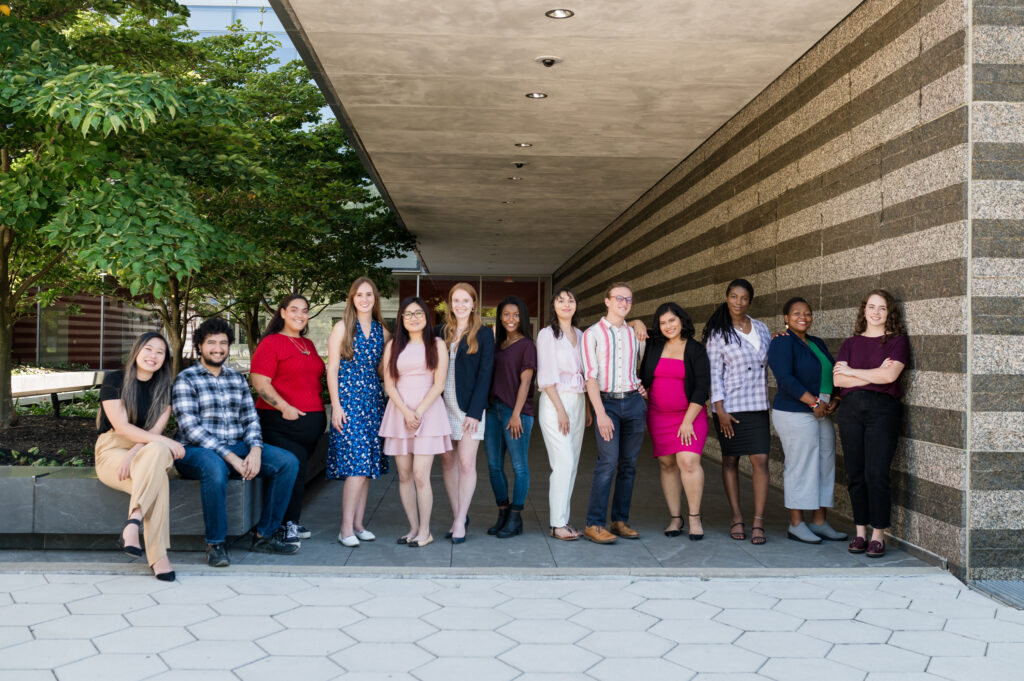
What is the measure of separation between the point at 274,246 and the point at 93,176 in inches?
243

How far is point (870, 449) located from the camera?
16.6 ft

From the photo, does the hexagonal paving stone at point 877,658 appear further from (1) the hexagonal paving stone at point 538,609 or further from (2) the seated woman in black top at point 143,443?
(2) the seated woman in black top at point 143,443

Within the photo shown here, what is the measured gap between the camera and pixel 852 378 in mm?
5141

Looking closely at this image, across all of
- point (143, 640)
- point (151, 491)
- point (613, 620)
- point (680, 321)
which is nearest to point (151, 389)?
point (151, 491)

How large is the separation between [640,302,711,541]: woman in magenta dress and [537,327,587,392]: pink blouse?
1.62ft

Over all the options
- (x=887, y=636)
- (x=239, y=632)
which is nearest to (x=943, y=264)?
(x=887, y=636)

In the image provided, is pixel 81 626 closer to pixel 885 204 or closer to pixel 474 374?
pixel 474 374

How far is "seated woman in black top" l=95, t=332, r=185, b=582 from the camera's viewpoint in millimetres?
4586

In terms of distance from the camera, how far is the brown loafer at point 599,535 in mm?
5438

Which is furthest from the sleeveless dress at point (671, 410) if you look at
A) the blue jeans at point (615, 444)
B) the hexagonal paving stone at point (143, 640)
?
the hexagonal paving stone at point (143, 640)

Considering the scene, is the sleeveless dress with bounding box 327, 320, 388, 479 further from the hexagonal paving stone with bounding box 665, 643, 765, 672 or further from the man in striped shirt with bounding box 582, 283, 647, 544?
the hexagonal paving stone with bounding box 665, 643, 765, 672

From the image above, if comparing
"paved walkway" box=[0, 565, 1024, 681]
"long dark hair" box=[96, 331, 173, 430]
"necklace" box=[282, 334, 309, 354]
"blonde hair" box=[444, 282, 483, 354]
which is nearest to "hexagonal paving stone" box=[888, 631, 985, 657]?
"paved walkway" box=[0, 565, 1024, 681]

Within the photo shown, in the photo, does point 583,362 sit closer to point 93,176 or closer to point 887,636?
point 887,636

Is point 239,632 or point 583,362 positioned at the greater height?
point 583,362
